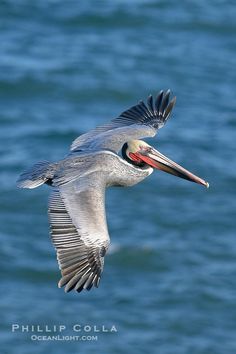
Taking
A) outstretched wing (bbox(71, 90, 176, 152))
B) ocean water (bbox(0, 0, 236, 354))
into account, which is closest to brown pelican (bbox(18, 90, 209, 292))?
outstretched wing (bbox(71, 90, 176, 152))

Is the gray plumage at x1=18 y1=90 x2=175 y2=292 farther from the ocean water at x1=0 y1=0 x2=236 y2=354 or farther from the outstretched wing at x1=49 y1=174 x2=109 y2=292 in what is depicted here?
the ocean water at x1=0 y1=0 x2=236 y2=354

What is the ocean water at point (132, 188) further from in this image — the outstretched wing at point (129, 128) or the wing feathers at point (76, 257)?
the wing feathers at point (76, 257)

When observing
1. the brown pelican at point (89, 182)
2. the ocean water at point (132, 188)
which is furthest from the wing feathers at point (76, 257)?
the ocean water at point (132, 188)

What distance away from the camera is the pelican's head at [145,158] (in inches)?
476

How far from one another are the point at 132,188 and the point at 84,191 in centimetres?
1121

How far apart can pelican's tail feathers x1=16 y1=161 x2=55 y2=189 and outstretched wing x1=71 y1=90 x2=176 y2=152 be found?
55 centimetres

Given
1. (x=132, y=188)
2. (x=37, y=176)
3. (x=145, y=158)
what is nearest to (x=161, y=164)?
(x=145, y=158)

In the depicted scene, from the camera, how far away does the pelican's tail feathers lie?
1148cm

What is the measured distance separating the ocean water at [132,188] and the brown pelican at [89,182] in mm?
6483

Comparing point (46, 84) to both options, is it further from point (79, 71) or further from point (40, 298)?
point (40, 298)

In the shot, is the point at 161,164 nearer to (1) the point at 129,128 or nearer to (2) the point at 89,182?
(1) the point at 129,128

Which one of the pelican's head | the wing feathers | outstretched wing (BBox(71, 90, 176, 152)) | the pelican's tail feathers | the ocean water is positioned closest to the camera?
the wing feathers

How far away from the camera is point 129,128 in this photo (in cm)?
1288

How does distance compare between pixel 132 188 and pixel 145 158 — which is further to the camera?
pixel 132 188
